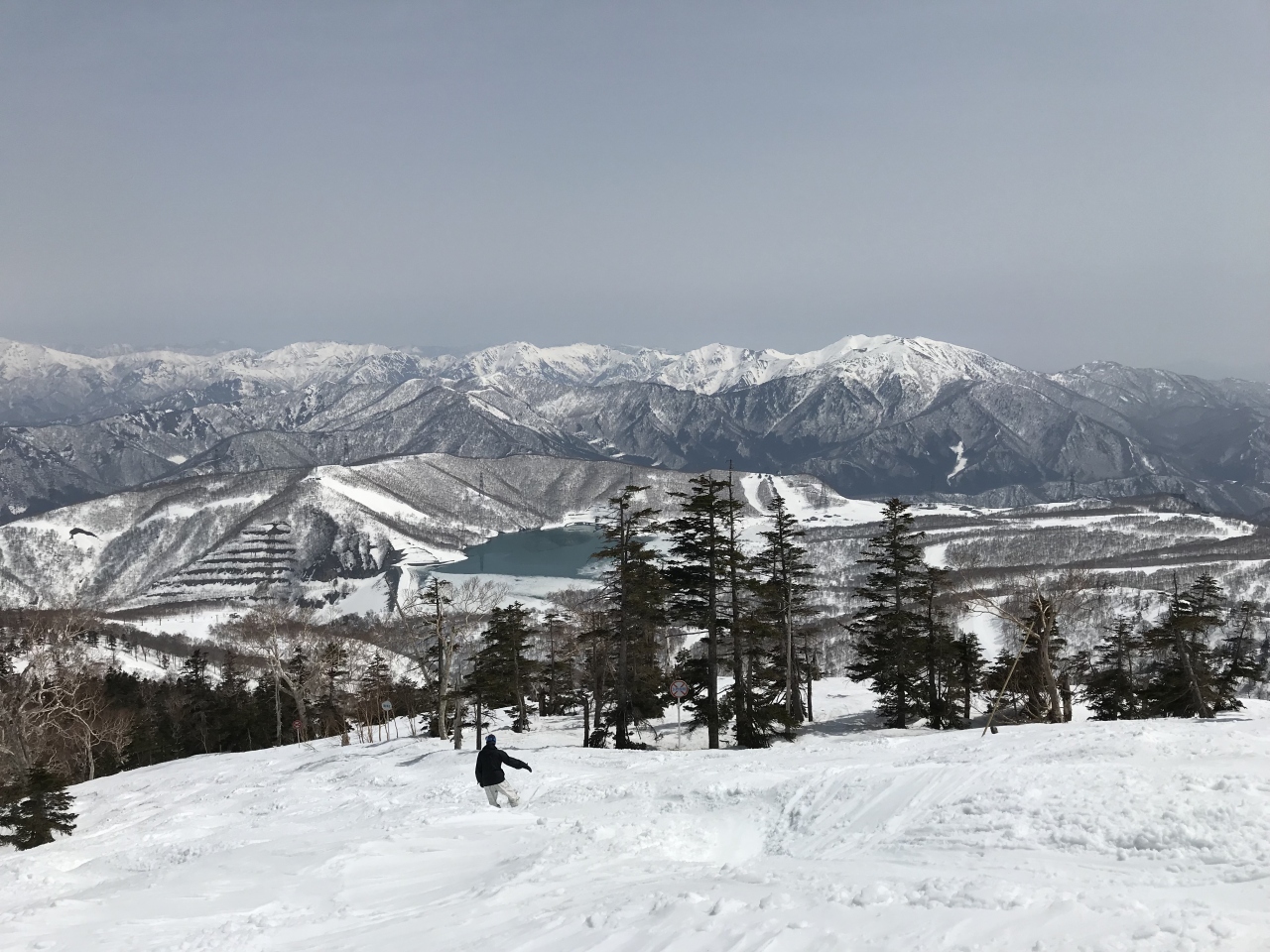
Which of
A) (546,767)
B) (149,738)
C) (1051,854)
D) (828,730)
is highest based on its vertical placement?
(1051,854)

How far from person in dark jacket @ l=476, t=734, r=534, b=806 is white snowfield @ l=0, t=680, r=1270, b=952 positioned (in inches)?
13.0

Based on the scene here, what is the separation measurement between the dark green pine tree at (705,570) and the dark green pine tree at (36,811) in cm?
2346

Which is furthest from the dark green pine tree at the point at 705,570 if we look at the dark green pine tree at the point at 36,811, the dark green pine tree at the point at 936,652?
the dark green pine tree at the point at 36,811

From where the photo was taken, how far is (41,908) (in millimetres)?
12703

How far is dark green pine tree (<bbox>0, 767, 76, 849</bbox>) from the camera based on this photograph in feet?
86.2

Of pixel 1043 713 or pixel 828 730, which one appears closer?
pixel 1043 713

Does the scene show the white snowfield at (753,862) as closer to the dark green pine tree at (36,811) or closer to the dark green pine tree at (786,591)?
the dark green pine tree at (36,811)

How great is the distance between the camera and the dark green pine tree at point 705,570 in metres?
30.1

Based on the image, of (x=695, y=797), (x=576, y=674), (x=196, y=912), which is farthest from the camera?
(x=576, y=674)

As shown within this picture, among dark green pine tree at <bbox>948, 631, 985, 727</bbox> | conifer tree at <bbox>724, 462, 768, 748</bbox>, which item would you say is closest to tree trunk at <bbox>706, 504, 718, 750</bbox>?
conifer tree at <bbox>724, 462, 768, 748</bbox>

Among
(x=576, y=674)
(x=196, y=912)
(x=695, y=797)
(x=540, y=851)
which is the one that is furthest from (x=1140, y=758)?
(x=576, y=674)

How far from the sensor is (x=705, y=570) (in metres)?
30.7

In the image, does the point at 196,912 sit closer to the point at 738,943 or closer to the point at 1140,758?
the point at 738,943

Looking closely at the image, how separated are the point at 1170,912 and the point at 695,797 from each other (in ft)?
31.8
